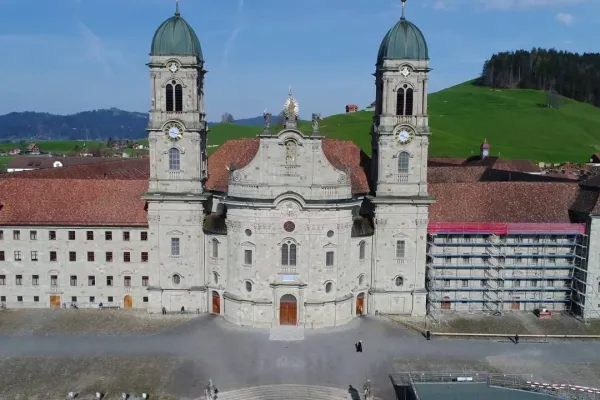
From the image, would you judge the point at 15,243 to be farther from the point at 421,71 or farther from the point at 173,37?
the point at 421,71

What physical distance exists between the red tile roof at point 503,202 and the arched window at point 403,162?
229 inches

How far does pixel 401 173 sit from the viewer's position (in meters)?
52.7

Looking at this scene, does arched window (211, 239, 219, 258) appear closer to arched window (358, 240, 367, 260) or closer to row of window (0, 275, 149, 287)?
row of window (0, 275, 149, 287)

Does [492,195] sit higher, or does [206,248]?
[492,195]

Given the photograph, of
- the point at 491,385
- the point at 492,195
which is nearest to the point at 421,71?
the point at 492,195

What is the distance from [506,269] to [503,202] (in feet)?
21.7

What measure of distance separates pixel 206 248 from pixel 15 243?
59.5 feet

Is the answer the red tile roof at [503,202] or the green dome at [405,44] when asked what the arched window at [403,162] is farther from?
the green dome at [405,44]

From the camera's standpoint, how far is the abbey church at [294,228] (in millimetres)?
49812

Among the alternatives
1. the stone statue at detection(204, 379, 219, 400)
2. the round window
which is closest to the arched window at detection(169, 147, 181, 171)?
the round window

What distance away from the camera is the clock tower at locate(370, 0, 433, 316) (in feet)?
169

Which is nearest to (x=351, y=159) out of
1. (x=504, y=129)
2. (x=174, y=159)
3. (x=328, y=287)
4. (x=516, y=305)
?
(x=328, y=287)

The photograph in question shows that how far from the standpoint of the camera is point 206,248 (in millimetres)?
53562

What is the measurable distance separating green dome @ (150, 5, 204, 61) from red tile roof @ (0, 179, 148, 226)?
43.3 feet
